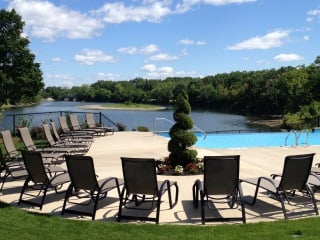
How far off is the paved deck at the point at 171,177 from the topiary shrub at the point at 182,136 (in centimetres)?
60

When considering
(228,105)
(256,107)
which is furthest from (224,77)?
(256,107)

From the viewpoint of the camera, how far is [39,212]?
19.0 ft

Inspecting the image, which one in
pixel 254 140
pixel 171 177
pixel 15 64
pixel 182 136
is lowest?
pixel 254 140

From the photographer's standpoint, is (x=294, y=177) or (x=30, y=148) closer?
(x=294, y=177)

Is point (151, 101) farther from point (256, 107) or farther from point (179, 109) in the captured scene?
point (179, 109)

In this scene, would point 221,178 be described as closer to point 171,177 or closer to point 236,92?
point 171,177

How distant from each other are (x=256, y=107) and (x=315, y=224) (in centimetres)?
7316

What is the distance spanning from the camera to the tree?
28.9 meters

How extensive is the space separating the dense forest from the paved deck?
110 feet

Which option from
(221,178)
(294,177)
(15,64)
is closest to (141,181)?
(221,178)

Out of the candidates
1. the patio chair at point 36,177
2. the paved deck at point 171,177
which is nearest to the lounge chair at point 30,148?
the paved deck at point 171,177

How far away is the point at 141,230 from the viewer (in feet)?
16.1

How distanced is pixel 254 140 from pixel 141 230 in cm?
1306

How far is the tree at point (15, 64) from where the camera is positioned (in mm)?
28875
